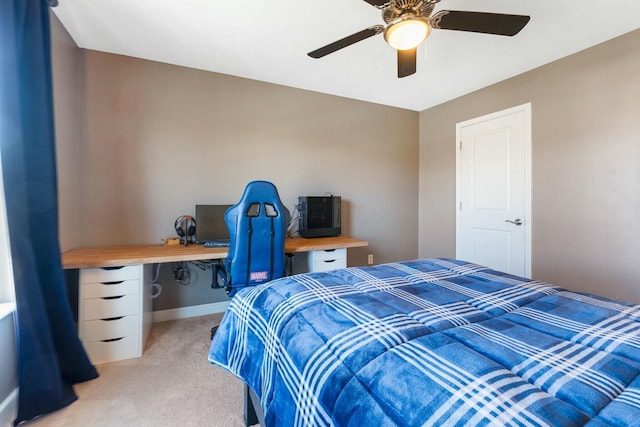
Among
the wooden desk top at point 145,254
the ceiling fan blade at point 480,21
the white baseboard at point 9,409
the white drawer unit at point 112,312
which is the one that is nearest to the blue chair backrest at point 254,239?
the wooden desk top at point 145,254

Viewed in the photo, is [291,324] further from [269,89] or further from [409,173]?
[409,173]

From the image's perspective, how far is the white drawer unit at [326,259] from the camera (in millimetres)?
2715

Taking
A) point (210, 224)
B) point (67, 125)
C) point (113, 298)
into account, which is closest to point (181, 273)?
point (210, 224)

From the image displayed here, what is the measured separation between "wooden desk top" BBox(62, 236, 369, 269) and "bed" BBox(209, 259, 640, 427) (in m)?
0.98

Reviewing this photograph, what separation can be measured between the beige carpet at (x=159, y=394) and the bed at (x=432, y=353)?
1.58 feet

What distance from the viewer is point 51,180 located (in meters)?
1.62

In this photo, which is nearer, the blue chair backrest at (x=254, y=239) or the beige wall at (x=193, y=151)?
the blue chair backrest at (x=254, y=239)

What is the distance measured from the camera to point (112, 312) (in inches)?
78.4

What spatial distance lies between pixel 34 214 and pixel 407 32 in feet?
7.33

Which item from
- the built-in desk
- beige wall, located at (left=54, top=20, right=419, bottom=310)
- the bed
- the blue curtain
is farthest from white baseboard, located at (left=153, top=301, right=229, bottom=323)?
the bed

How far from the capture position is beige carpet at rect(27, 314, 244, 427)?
1.46 meters

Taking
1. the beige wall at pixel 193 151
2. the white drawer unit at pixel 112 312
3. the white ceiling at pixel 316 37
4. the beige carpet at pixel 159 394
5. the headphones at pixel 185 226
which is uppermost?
the white ceiling at pixel 316 37

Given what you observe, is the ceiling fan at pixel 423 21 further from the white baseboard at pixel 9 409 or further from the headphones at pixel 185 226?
the white baseboard at pixel 9 409

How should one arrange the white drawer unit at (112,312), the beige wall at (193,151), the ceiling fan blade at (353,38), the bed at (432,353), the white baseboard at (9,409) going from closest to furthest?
the bed at (432,353) → the white baseboard at (9,409) → the ceiling fan blade at (353,38) → the white drawer unit at (112,312) → the beige wall at (193,151)
